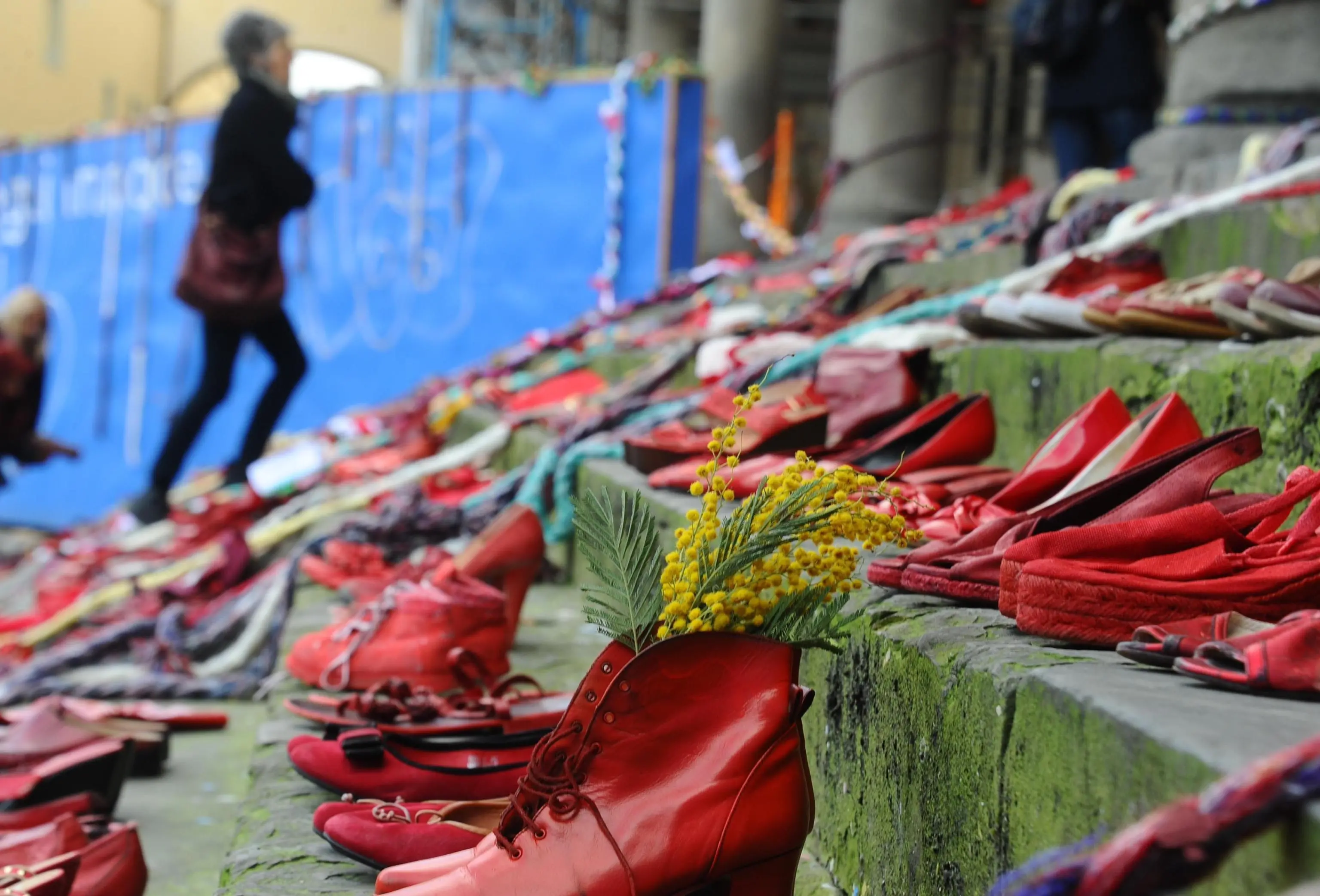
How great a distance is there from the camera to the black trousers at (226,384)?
4.69 meters

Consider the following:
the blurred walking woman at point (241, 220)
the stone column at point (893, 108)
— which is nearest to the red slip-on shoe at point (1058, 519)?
the blurred walking woman at point (241, 220)

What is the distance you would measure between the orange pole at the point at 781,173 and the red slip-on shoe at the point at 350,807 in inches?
319

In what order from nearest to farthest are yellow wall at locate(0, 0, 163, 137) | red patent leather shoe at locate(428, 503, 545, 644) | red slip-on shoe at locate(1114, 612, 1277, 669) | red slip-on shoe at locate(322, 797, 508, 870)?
red slip-on shoe at locate(1114, 612, 1277, 669), red slip-on shoe at locate(322, 797, 508, 870), red patent leather shoe at locate(428, 503, 545, 644), yellow wall at locate(0, 0, 163, 137)

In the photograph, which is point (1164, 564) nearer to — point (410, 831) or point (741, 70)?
point (410, 831)

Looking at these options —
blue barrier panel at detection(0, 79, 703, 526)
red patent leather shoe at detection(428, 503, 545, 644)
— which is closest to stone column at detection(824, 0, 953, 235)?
blue barrier panel at detection(0, 79, 703, 526)

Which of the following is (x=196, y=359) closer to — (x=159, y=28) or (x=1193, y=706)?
(x=1193, y=706)

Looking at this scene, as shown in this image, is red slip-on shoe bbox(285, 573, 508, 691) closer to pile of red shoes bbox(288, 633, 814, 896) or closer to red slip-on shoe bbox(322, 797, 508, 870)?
red slip-on shoe bbox(322, 797, 508, 870)

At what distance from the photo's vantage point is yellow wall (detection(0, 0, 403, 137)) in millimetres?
12641

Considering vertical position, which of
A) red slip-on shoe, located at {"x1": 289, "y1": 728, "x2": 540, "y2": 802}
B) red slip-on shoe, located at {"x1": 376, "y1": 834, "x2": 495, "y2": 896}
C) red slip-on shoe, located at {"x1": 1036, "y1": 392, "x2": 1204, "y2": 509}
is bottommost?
red slip-on shoe, located at {"x1": 289, "y1": 728, "x2": 540, "y2": 802}

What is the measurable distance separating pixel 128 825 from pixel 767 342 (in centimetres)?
213

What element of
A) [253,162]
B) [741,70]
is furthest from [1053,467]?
[741,70]

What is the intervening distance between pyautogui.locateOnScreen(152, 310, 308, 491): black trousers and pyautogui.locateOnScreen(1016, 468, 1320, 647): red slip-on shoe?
3.90 metres

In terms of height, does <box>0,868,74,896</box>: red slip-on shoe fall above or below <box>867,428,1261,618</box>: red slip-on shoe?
below

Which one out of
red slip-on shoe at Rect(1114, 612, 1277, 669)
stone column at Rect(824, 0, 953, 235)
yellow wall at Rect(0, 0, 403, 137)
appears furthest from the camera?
yellow wall at Rect(0, 0, 403, 137)
